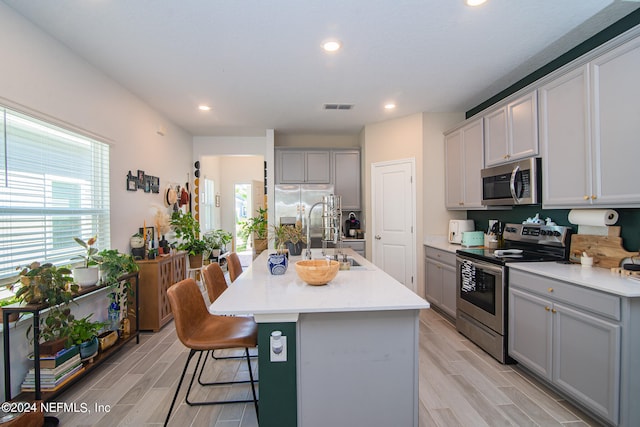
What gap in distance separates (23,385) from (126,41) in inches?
104

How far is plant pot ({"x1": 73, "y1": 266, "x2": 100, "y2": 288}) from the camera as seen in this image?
2412mm

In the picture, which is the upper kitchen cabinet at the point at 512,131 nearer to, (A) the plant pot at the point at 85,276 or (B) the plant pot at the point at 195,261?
(A) the plant pot at the point at 85,276

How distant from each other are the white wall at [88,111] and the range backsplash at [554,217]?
430cm

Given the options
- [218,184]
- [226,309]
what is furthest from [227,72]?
[218,184]

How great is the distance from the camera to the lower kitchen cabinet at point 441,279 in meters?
3.38

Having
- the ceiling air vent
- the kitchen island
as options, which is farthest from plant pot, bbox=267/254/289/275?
the ceiling air vent

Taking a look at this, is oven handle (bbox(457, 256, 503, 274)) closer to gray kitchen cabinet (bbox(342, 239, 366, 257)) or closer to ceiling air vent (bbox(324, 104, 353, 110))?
gray kitchen cabinet (bbox(342, 239, 366, 257))

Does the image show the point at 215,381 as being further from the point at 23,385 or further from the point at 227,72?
the point at 227,72

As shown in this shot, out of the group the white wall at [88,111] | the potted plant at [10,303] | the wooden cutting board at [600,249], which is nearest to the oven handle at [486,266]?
the wooden cutting board at [600,249]

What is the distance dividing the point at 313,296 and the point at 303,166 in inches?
148

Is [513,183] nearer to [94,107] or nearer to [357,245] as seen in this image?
[357,245]

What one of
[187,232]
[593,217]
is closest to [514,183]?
[593,217]

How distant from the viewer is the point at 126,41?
2.36 metres

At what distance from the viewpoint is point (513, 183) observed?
2.75 metres
